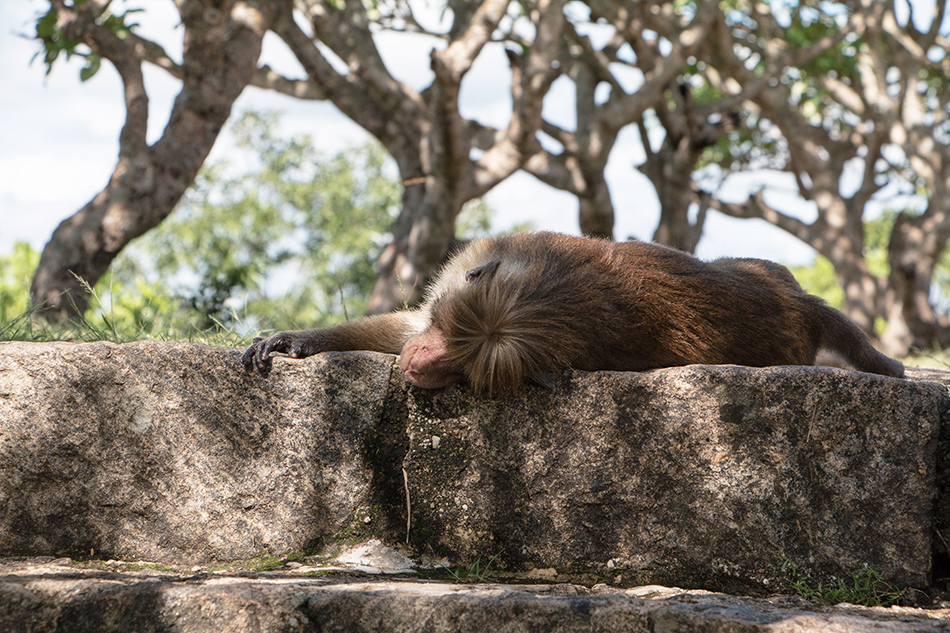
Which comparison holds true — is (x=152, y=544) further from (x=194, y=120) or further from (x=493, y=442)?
(x=194, y=120)

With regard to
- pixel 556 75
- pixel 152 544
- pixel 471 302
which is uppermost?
pixel 556 75

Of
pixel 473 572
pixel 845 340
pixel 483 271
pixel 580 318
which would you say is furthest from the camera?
pixel 845 340

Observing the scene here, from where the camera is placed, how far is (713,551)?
115 inches

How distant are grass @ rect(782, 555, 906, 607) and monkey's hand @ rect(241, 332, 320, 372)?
2.01m

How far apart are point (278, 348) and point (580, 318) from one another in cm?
126

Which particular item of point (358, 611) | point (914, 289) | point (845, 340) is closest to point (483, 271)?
point (358, 611)

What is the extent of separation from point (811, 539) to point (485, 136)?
322 inches

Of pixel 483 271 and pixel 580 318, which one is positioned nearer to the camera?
pixel 580 318

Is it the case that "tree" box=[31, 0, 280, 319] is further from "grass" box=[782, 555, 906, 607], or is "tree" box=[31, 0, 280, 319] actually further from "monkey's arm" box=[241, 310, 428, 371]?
"grass" box=[782, 555, 906, 607]

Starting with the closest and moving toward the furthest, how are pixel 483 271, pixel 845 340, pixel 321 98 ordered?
pixel 483 271 → pixel 845 340 → pixel 321 98

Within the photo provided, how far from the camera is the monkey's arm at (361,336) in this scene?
348cm

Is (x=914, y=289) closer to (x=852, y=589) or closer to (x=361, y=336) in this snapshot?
(x=852, y=589)

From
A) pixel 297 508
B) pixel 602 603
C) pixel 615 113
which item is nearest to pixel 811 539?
pixel 602 603

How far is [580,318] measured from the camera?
10.4 ft
